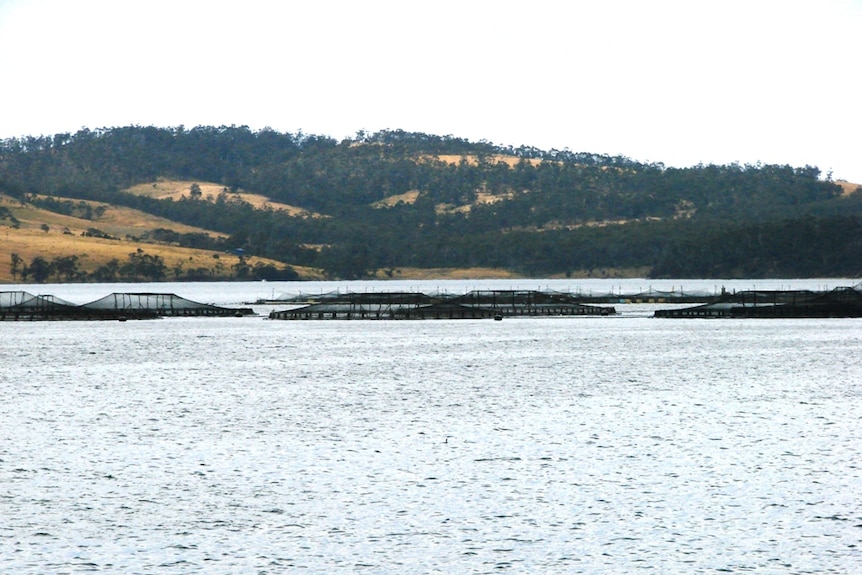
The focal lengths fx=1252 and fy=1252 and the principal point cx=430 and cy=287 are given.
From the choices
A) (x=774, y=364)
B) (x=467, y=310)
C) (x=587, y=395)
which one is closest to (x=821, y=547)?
(x=587, y=395)

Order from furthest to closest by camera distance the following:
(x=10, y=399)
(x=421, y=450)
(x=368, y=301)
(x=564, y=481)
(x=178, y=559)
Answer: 1. (x=368, y=301)
2. (x=10, y=399)
3. (x=421, y=450)
4. (x=564, y=481)
5. (x=178, y=559)

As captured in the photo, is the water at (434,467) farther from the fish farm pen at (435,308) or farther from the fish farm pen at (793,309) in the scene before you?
the fish farm pen at (435,308)

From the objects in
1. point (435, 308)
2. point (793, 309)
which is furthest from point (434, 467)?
point (793, 309)

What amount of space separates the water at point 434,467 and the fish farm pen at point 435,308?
70.9 metres

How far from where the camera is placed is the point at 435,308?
147 meters

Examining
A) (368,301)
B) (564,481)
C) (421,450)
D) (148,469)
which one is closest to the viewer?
(564,481)

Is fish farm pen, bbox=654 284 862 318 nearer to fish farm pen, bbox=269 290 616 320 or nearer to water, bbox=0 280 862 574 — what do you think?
fish farm pen, bbox=269 290 616 320

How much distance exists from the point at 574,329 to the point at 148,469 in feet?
281

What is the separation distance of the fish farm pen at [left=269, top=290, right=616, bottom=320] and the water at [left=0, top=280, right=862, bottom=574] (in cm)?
7093

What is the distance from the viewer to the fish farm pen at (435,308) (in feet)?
476

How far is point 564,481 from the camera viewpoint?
32000 millimetres

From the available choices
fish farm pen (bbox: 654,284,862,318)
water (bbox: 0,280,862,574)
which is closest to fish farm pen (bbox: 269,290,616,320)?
fish farm pen (bbox: 654,284,862,318)

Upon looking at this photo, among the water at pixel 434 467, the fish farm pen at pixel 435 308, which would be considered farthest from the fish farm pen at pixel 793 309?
the water at pixel 434 467

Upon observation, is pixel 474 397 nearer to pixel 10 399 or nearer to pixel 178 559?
pixel 10 399
